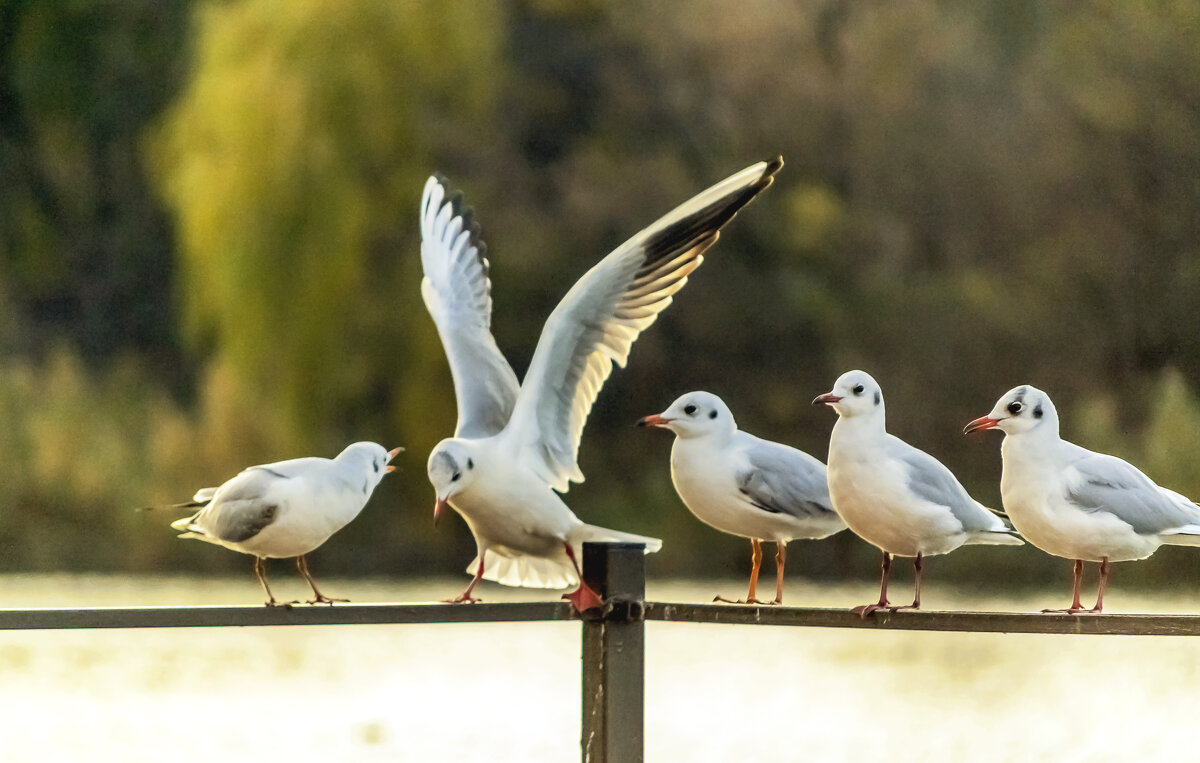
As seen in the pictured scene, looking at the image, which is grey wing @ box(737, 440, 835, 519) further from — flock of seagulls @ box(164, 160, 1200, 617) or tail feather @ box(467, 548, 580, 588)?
tail feather @ box(467, 548, 580, 588)

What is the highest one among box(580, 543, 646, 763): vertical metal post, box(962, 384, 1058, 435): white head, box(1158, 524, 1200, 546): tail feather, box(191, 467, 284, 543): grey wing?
box(962, 384, 1058, 435): white head

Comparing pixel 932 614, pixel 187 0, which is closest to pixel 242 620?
pixel 932 614

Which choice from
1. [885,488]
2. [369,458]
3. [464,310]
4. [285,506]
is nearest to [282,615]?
[285,506]

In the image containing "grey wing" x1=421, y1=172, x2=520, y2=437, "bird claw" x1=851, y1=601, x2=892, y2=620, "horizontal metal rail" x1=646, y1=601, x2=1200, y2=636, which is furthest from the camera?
"grey wing" x1=421, y1=172, x2=520, y2=437

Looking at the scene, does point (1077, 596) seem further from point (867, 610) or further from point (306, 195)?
point (306, 195)

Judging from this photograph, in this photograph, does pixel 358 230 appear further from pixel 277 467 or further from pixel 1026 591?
pixel 277 467

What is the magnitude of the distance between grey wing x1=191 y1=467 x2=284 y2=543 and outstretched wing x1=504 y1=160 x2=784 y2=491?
481 mm

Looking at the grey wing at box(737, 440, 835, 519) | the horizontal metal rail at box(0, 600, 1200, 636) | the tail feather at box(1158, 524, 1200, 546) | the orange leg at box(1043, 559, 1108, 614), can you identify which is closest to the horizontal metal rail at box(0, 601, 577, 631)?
the horizontal metal rail at box(0, 600, 1200, 636)

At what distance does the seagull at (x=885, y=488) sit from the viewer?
2189 millimetres

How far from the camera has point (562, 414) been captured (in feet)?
9.11

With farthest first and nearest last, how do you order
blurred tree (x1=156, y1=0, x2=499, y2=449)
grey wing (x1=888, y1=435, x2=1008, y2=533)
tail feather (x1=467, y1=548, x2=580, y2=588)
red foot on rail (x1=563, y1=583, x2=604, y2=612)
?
blurred tree (x1=156, y1=0, x2=499, y2=449)
tail feather (x1=467, y1=548, x2=580, y2=588)
red foot on rail (x1=563, y1=583, x2=604, y2=612)
grey wing (x1=888, y1=435, x2=1008, y2=533)

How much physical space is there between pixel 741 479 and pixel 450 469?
493 mm

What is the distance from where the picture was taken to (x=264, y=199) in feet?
26.8

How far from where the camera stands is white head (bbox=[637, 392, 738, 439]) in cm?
249
